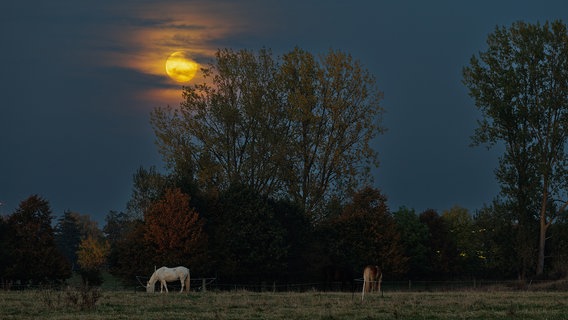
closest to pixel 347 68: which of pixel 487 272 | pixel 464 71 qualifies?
pixel 464 71

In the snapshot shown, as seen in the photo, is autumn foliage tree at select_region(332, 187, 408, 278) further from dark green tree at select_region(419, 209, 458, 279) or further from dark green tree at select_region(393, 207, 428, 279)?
dark green tree at select_region(419, 209, 458, 279)

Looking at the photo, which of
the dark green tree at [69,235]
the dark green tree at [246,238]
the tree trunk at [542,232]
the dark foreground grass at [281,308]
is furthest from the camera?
the dark green tree at [69,235]

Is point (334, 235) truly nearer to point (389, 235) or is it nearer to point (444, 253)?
point (389, 235)

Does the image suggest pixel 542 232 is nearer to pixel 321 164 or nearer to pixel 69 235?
pixel 321 164

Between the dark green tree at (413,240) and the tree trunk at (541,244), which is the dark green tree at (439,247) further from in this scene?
the tree trunk at (541,244)

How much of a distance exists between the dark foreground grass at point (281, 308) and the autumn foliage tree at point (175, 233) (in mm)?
19262

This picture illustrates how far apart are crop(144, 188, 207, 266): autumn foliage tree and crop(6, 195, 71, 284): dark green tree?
5.63 m

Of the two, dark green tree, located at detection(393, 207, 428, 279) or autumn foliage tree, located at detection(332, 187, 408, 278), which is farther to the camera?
dark green tree, located at detection(393, 207, 428, 279)

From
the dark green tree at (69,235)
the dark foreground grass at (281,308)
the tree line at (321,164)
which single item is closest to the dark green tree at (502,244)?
the tree line at (321,164)

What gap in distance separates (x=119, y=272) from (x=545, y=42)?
33.6 meters

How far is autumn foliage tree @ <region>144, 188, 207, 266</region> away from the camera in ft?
158

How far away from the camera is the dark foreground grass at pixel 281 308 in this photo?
859 inches

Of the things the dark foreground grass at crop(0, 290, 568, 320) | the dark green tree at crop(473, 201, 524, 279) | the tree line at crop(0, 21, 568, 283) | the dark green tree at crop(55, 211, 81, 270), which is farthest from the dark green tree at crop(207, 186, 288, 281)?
the dark green tree at crop(55, 211, 81, 270)

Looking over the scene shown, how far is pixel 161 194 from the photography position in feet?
169
